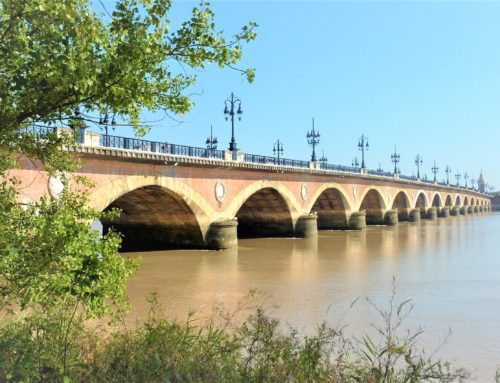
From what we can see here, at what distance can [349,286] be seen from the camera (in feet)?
47.3

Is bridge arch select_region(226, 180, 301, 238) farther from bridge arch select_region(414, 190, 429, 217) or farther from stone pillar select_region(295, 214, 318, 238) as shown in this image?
bridge arch select_region(414, 190, 429, 217)

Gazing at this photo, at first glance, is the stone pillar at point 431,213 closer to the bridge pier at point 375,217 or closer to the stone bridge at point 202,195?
the bridge pier at point 375,217

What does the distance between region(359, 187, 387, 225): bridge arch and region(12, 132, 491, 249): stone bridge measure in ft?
17.2

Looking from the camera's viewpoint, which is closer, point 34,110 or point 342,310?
point 34,110

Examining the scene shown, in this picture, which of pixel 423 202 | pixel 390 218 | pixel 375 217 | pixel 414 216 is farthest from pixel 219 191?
pixel 423 202

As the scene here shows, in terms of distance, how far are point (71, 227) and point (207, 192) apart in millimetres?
19648

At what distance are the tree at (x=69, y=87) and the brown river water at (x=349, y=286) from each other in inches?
222

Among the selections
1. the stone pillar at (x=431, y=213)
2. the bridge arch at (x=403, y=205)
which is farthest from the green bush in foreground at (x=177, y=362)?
the stone pillar at (x=431, y=213)

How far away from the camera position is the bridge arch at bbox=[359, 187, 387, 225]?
51500 millimetres

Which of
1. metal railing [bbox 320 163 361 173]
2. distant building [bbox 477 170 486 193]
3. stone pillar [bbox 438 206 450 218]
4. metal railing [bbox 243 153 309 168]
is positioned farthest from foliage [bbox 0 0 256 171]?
distant building [bbox 477 170 486 193]

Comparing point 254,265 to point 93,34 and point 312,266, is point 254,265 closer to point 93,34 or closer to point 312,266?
point 312,266

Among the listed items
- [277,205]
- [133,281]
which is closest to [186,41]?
[133,281]

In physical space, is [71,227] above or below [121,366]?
above

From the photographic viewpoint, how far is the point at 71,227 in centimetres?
472
